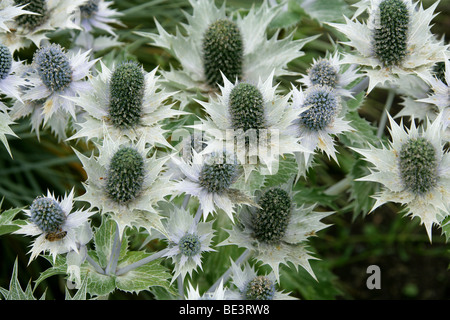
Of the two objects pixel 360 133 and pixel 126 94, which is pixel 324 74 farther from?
pixel 126 94

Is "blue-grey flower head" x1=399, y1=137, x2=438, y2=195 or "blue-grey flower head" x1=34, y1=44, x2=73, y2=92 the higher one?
"blue-grey flower head" x1=34, y1=44, x2=73, y2=92

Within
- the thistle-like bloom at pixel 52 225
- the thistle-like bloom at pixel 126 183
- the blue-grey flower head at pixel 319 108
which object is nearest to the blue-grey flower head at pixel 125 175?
the thistle-like bloom at pixel 126 183

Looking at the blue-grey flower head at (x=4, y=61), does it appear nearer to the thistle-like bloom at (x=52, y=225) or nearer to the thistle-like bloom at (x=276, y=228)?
the thistle-like bloom at (x=52, y=225)

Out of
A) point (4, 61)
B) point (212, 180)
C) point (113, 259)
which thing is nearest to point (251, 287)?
point (212, 180)

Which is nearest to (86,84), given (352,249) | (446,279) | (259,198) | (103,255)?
(103,255)

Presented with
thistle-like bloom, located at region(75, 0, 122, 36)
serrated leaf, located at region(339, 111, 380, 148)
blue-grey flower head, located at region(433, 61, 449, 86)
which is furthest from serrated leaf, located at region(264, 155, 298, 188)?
thistle-like bloom, located at region(75, 0, 122, 36)

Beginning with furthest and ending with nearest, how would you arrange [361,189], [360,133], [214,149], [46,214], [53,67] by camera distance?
[361,189]
[360,133]
[53,67]
[214,149]
[46,214]

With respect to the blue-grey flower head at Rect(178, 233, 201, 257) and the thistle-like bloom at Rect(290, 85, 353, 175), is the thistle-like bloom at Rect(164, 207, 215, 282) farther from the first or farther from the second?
the thistle-like bloom at Rect(290, 85, 353, 175)

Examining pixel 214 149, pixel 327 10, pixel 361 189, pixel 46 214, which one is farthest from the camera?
pixel 327 10
